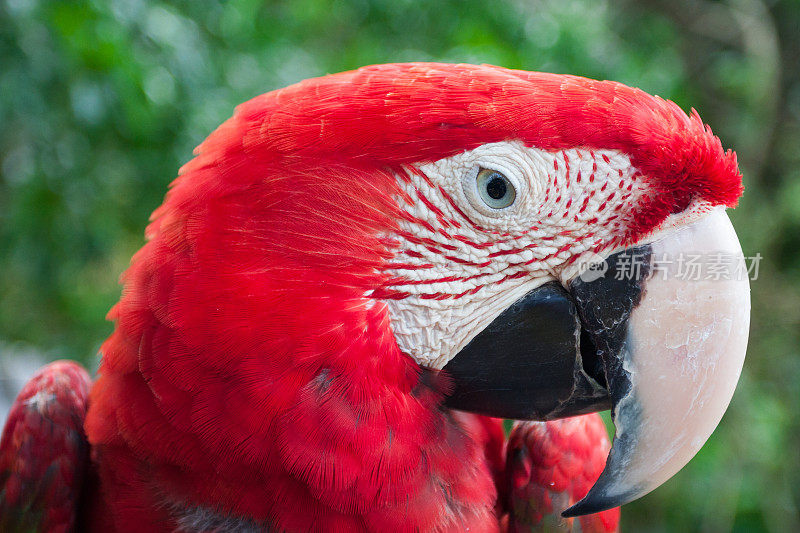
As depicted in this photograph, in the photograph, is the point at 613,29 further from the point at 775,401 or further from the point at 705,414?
the point at 705,414

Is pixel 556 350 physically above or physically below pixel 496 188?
below

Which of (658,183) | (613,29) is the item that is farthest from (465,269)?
(613,29)

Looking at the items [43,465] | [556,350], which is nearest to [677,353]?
[556,350]

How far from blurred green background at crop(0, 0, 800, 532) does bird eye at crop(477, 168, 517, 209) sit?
1.08m

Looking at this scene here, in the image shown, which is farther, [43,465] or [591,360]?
[43,465]

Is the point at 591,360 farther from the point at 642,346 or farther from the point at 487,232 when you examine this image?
the point at 487,232

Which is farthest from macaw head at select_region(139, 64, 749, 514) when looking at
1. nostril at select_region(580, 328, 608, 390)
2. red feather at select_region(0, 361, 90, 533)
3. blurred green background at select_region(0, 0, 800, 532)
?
blurred green background at select_region(0, 0, 800, 532)

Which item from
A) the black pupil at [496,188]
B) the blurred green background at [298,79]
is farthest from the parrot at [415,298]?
the blurred green background at [298,79]

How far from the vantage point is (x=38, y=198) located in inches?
72.3

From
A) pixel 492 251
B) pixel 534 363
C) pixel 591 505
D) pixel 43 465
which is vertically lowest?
pixel 43 465

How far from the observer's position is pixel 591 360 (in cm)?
91

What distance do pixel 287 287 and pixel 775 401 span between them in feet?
9.41

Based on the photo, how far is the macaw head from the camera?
856mm

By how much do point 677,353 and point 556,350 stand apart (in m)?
0.15
